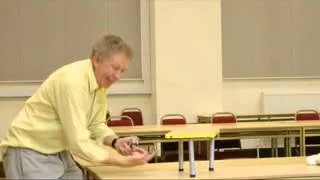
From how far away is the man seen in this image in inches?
93.7

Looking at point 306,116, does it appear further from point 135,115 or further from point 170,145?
point 135,115

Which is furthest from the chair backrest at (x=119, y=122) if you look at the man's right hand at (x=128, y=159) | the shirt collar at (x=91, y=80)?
the shirt collar at (x=91, y=80)

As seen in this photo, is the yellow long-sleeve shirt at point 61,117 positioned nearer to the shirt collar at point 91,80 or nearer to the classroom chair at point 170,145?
the shirt collar at point 91,80

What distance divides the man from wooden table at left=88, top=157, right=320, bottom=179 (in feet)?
0.96

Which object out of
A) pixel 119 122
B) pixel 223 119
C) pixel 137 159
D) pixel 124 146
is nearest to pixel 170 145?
pixel 119 122

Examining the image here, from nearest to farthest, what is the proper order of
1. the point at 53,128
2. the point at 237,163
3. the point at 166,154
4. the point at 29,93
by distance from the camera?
the point at 53,128
the point at 237,163
the point at 166,154
the point at 29,93

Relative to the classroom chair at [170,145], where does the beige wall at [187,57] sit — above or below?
above

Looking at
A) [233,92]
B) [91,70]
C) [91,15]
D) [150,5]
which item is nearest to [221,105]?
[233,92]

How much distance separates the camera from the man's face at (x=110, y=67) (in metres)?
2.43

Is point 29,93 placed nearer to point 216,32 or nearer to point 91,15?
point 91,15

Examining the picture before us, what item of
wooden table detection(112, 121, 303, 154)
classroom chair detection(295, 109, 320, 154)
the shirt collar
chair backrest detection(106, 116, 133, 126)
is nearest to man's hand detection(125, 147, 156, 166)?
the shirt collar

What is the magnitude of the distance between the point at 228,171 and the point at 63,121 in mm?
1021

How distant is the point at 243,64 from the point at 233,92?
0.48m

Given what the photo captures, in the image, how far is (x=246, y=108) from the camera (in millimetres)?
8891
